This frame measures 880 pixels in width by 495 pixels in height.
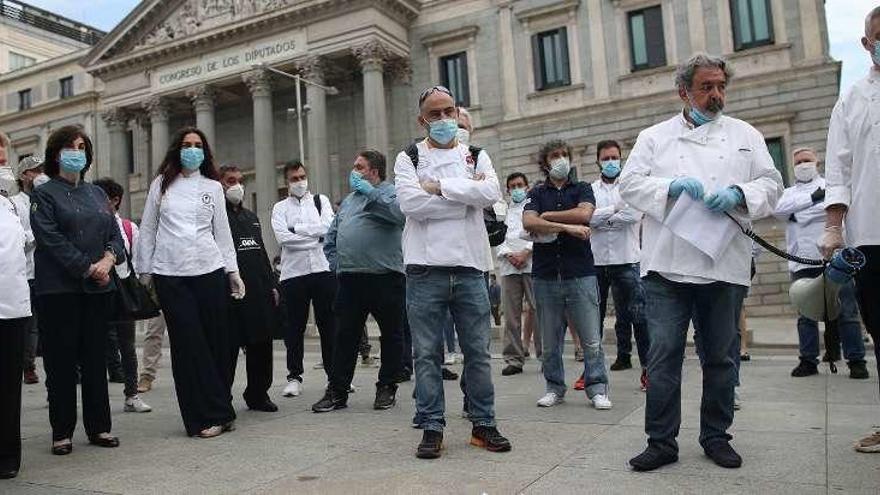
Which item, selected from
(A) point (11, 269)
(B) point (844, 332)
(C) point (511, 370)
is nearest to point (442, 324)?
(A) point (11, 269)

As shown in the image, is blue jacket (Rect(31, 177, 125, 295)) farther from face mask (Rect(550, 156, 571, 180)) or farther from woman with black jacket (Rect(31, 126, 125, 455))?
face mask (Rect(550, 156, 571, 180))

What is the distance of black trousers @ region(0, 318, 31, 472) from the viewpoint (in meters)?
4.10

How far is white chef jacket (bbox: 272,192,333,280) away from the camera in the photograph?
7188mm

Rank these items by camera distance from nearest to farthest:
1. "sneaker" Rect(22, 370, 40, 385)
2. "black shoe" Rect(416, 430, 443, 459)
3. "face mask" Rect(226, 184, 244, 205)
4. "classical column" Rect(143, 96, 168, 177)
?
"black shoe" Rect(416, 430, 443, 459) → "face mask" Rect(226, 184, 244, 205) → "sneaker" Rect(22, 370, 40, 385) → "classical column" Rect(143, 96, 168, 177)

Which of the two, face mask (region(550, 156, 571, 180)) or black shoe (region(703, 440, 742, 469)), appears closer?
black shoe (region(703, 440, 742, 469))

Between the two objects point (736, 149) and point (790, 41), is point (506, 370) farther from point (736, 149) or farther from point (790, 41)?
point (790, 41)

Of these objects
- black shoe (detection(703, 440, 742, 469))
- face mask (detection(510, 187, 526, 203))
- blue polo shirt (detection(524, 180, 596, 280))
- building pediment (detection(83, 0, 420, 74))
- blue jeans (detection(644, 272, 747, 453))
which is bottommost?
black shoe (detection(703, 440, 742, 469))

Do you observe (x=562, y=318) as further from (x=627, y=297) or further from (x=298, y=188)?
(x=298, y=188)

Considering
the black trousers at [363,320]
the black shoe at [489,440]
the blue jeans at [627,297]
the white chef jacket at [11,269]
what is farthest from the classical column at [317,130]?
the black shoe at [489,440]

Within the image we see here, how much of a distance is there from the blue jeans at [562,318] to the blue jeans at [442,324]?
57.4 inches

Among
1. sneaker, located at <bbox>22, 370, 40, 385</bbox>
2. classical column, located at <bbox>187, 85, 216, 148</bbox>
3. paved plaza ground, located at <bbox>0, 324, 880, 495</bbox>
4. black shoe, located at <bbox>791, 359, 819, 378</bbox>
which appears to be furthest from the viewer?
classical column, located at <bbox>187, 85, 216, 148</bbox>

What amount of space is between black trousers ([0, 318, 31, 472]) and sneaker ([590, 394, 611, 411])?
3940 millimetres

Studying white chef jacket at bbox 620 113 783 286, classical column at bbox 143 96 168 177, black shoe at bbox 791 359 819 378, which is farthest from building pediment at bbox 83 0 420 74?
white chef jacket at bbox 620 113 783 286

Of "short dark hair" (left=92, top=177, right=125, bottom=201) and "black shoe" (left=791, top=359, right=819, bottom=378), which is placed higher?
"short dark hair" (left=92, top=177, right=125, bottom=201)
